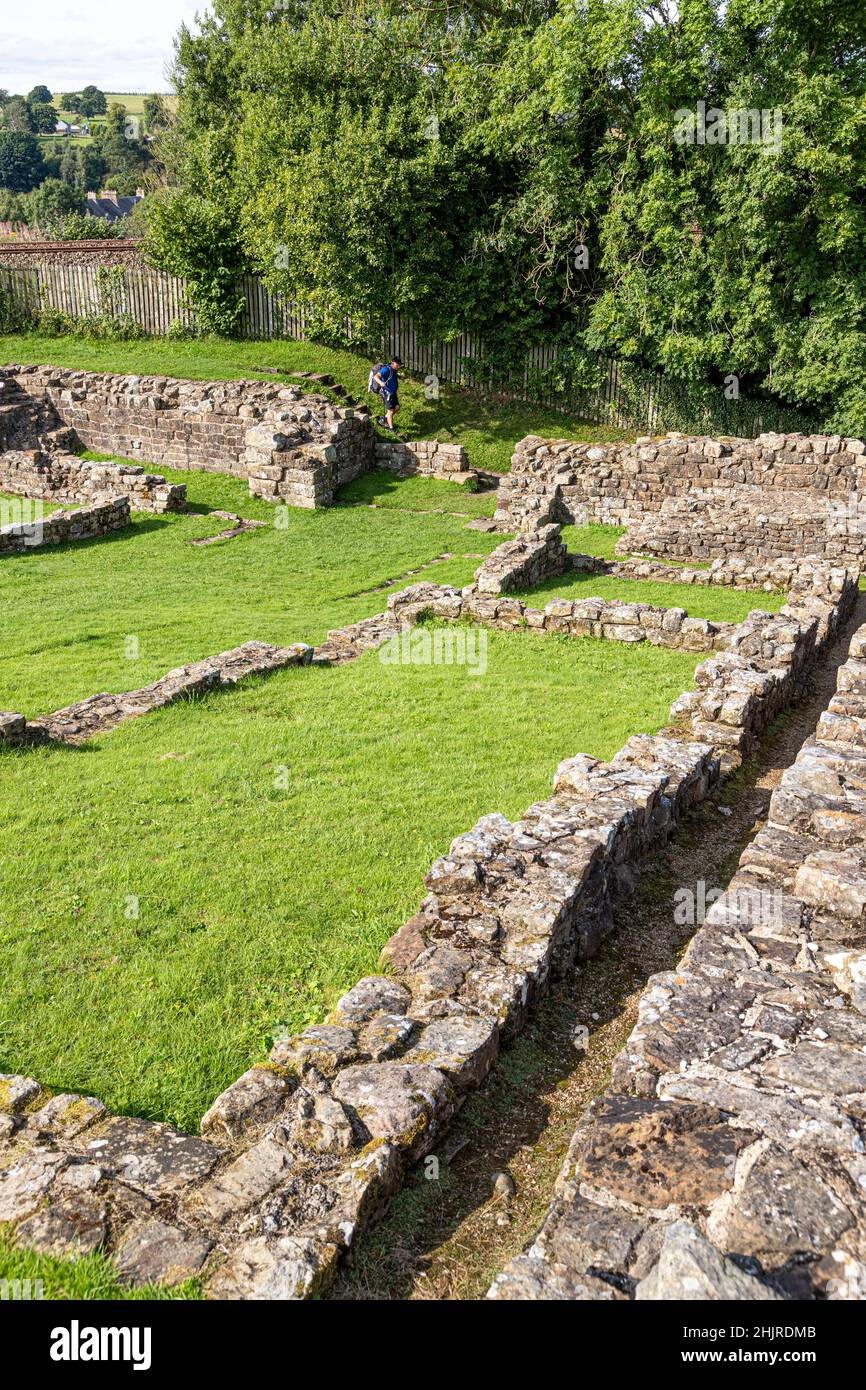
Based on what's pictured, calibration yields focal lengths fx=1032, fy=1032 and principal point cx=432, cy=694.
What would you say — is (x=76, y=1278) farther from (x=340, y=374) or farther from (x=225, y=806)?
(x=340, y=374)

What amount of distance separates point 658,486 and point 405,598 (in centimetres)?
986

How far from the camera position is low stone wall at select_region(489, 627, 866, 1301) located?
13.2ft

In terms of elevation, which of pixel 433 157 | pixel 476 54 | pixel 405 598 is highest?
pixel 476 54

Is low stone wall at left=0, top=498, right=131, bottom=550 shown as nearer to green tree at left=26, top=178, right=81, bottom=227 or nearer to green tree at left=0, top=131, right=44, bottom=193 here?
green tree at left=26, top=178, right=81, bottom=227

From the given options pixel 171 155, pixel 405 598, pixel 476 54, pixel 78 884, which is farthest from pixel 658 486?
pixel 171 155

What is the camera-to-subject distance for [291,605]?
59.8ft

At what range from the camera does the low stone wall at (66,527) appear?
21.0 meters

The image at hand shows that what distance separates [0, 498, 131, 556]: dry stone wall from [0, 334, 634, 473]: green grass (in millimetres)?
9103

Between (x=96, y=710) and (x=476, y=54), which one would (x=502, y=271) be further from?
(x=96, y=710)

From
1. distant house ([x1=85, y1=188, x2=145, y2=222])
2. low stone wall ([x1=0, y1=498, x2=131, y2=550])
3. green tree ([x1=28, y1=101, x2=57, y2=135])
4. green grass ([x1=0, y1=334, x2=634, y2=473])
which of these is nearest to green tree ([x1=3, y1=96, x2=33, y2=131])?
green tree ([x1=28, y1=101, x2=57, y2=135])

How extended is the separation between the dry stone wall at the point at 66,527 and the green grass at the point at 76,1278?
60.4ft

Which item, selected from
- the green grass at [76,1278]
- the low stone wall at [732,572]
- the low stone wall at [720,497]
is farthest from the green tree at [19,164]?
the green grass at [76,1278]

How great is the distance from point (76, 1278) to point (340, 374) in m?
30.9

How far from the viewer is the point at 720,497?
77.6 feet
